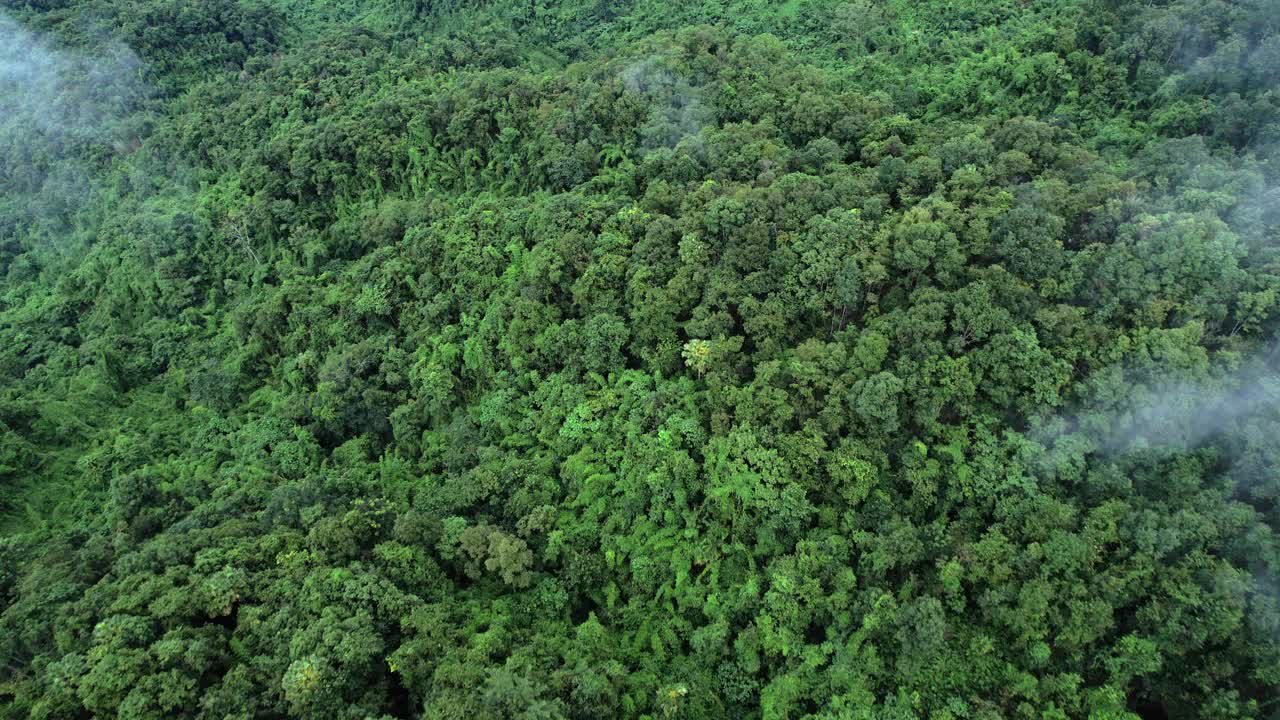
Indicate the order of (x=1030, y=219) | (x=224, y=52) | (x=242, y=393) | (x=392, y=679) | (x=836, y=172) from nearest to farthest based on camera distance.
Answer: (x=392, y=679), (x=1030, y=219), (x=836, y=172), (x=242, y=393), (x=224, y=52)

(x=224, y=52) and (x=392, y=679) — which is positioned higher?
(x=224, y=52)

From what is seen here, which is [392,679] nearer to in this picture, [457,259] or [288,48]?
[457,259]

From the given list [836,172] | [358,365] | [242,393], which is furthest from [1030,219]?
[242,393]


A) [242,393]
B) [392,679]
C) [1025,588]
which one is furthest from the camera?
[242,393]

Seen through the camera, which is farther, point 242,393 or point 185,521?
point 242,393

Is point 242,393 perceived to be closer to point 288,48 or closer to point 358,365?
point 358,365

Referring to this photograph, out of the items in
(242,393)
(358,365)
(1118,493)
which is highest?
(1118,493)
